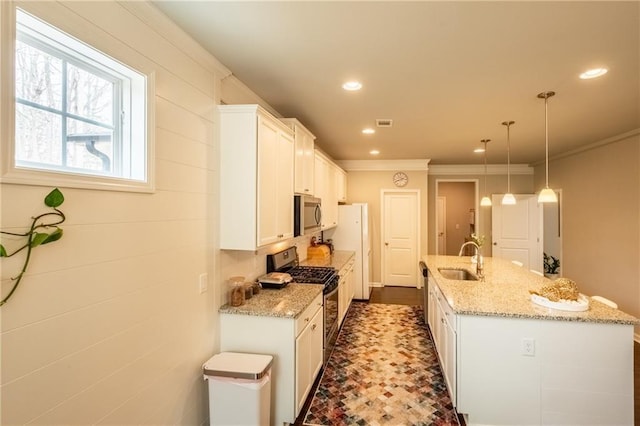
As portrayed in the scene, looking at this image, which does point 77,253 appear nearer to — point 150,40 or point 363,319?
point 150,40

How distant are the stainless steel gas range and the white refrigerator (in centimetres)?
187

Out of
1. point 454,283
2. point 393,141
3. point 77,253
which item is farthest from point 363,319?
point 77,253

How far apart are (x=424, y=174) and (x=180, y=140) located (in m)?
5.31

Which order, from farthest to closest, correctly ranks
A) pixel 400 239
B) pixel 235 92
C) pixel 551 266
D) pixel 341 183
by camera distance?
pixel 400 239 → pixel 551 266 → pixel 341 183 → pixel 235 92

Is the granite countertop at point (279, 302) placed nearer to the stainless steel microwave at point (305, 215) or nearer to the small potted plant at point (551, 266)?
the stainless steel microwave at point (305, 215)

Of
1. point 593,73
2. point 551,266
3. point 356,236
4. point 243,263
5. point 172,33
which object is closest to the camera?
point 172,33

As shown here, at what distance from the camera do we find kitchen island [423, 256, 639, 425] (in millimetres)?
2129

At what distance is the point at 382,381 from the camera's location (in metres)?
2.98

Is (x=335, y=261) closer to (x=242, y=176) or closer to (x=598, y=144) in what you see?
(x=242, y=176)

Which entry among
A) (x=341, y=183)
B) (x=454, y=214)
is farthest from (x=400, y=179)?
(x=454, y=214)

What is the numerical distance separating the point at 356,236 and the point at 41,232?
4755 millimetres

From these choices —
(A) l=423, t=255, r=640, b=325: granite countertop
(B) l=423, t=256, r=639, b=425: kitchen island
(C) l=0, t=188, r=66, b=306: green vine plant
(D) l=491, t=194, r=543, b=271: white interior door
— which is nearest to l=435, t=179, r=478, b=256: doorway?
(D) l=491, t=194, r=543, b=271: white interior door

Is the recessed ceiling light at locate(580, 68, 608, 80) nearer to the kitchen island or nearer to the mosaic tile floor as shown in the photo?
the kitchen island

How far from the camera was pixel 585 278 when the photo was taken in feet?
16.4
